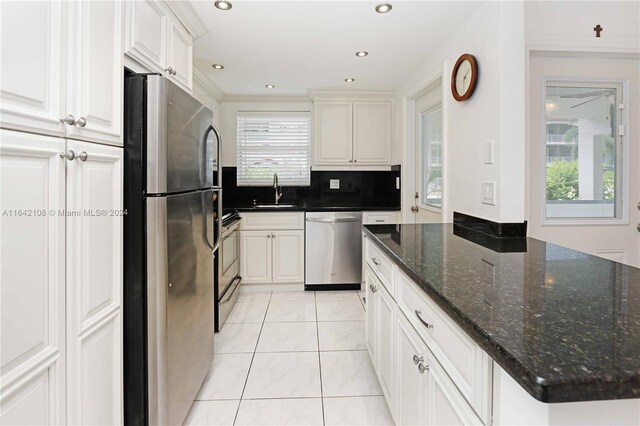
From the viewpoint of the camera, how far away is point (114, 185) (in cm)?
125

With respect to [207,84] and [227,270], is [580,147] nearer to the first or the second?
[227,270]

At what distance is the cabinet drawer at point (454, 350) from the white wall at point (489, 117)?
0.98 m

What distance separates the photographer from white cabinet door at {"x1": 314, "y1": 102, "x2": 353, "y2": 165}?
12.7 ft

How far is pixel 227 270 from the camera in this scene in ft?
10.1

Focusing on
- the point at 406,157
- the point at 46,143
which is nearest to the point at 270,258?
the point at 406,157

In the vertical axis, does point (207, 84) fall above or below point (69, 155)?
above

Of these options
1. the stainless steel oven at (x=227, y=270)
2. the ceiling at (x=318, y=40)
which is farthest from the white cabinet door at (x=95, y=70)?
the stainless steel oven at (x=227, y=270)

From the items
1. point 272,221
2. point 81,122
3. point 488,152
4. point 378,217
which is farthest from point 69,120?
point 378,217

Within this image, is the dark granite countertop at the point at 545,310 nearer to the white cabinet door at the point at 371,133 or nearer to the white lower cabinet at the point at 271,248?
the white lower cabinet at the point at 271,248

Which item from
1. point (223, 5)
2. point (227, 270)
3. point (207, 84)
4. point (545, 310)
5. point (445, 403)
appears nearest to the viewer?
point (545, 310)

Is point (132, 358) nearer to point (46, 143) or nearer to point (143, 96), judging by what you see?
point (46, 143)

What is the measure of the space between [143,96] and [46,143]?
0.49 m

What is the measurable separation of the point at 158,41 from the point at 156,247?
3.60 feet

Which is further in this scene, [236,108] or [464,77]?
[236,108]
